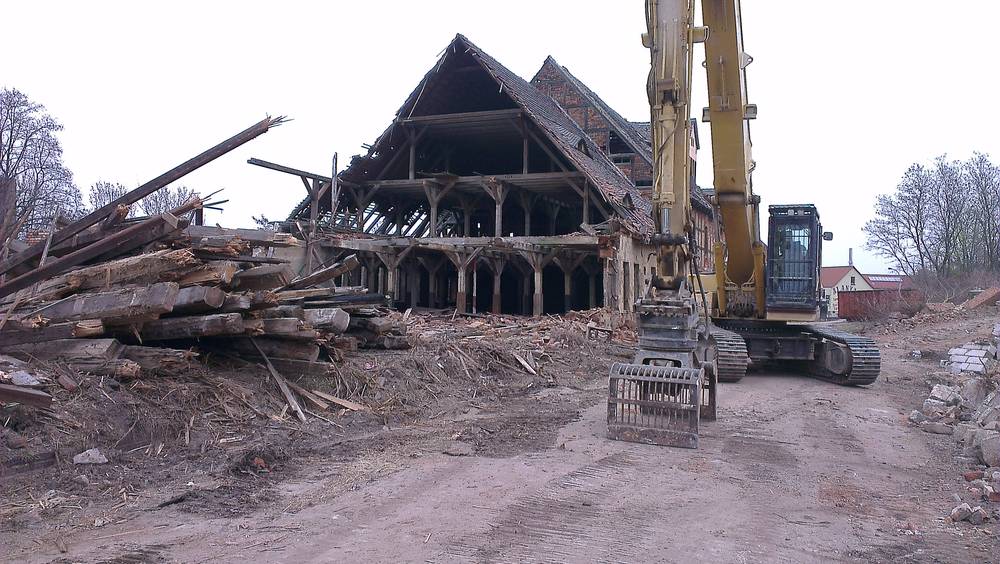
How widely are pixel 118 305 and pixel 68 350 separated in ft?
2.19

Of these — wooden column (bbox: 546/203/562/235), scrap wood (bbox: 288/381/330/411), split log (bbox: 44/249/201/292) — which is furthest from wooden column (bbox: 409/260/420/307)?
split log (bbox: 44/249/201/292)

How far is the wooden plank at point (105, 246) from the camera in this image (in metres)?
7.64

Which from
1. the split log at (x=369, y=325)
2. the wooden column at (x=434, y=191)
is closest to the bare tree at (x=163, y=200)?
the wooden column at (x=434, y=191)

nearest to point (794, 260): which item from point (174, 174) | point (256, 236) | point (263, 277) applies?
point (256, 236)

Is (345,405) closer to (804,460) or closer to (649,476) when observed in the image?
(649,476)

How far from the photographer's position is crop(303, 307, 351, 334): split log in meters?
9.31

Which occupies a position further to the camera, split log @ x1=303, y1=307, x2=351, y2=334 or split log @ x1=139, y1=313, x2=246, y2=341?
split log @ x1=303, y1=307, x2=351, y2=334

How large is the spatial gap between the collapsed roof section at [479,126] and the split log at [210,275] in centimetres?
1362

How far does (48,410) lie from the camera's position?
6438 mm

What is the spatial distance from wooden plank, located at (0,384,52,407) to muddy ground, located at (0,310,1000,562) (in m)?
0.69

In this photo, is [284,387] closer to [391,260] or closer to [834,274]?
[391,260]

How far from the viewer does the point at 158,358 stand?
7.56 m

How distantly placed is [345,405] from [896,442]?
6.47m

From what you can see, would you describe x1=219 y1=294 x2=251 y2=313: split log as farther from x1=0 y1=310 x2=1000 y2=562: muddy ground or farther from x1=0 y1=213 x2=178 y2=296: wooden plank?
x1=0 y1=213 x2=178 y2=296: wooden plank
